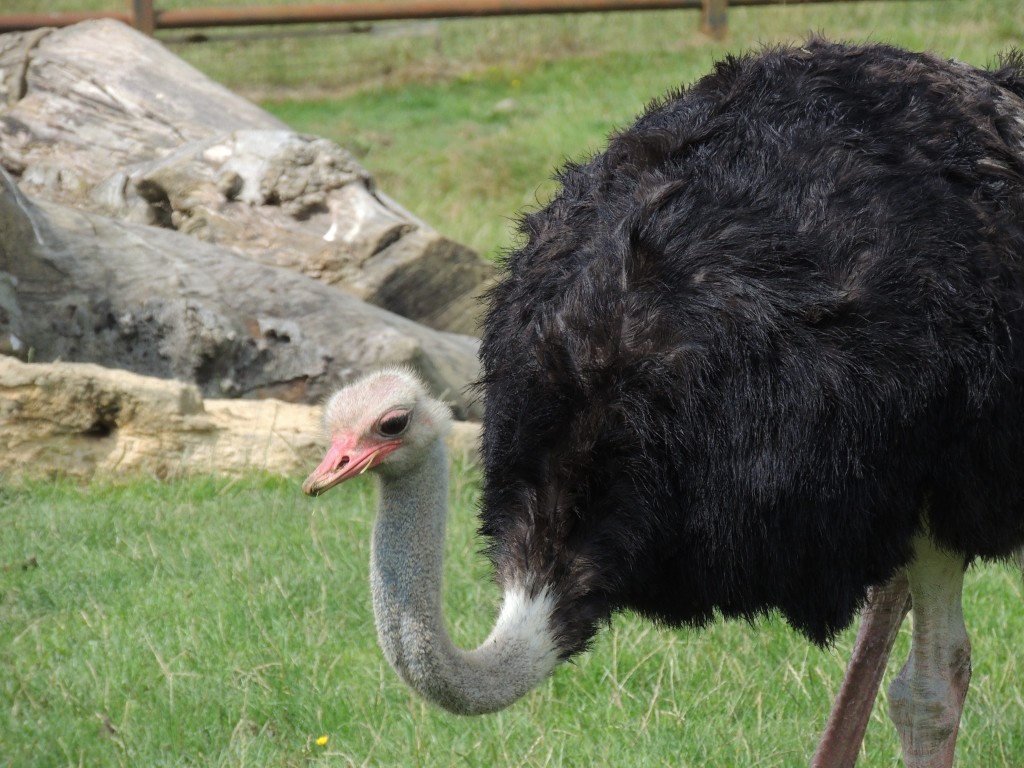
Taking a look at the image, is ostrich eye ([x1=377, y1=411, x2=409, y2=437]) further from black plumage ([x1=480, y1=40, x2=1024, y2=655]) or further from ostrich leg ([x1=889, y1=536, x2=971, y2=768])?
ostrich leg ([x1=889, y1=536, x2=971, y2=768])

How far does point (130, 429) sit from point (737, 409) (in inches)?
116

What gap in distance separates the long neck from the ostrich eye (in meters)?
0.10

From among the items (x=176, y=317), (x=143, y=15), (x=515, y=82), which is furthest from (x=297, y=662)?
(x=515, y=82)

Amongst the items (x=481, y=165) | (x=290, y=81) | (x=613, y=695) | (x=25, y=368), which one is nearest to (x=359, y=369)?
(x=25, y=368)

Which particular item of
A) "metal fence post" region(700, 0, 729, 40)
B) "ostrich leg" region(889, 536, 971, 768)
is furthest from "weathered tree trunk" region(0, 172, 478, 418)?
"metal fence post" region(700, 0, 729, 40)

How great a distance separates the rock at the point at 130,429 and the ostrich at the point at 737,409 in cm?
235

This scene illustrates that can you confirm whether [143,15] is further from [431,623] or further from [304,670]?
[431,623]

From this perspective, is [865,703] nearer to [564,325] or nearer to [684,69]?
[564,325]

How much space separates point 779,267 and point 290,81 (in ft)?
35.2

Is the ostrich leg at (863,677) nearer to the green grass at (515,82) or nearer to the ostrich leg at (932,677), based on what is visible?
the ostrich leg at (932,677)

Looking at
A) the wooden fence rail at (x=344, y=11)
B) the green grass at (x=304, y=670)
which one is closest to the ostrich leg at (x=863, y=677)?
the green grass at (x=304, y=670)

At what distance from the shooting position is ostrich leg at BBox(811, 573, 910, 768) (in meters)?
3.54

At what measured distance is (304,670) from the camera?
3922 millimetres

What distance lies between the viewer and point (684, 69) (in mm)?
11938
